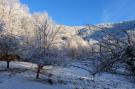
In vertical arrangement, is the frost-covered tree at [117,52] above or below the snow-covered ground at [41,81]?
above

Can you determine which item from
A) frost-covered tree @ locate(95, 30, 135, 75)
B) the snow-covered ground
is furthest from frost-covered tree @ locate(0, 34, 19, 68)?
frost-covered tree @ locate(95, 30, 135, 75)

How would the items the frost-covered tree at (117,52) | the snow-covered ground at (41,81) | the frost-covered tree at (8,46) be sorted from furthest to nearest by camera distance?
the frost-covered tree at (8,46) → the snow-covered ground at (41,81) → the frost-covered tree at (117,52)

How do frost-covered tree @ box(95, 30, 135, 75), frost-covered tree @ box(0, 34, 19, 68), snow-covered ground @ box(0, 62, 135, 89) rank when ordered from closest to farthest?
frost-covered tree @ box(95, 30, 135, 75) < snow-covered ground @ box(0, 62, 135, 89) < frost-covered tree @ box(0, 34, 19, 68)

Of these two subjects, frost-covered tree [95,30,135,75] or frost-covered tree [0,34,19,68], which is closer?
frost-covered tree [95,30,135,75]

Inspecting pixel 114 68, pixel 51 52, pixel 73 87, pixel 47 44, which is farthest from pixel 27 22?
pixel 114 68

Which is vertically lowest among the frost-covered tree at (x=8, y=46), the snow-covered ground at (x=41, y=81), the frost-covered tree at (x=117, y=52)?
the snow-covered ground at (x=41, y=81)

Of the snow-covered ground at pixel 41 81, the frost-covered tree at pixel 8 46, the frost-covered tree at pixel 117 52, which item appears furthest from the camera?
the frost-covered tree at pixel 8 46

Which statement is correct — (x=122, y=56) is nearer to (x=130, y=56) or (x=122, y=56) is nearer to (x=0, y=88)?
(x=130, y=56)

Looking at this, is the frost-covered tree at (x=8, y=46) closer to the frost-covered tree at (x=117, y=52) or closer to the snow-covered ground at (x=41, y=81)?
the snow-covered ground at (x=41, y=81)

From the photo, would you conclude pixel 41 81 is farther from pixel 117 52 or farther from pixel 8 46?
pixel 117 52

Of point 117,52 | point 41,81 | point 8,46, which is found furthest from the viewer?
point 8,46

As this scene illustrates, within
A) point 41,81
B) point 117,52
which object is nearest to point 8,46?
point 41,81

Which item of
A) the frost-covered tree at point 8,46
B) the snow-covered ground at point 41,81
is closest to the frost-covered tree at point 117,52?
the snow-covered ground at point 41,81

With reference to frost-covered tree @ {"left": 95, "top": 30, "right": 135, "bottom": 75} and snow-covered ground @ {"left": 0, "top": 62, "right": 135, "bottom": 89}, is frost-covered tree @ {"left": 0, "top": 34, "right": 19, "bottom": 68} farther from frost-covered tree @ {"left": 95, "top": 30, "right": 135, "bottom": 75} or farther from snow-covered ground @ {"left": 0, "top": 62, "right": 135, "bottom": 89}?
frost-covered tree @ {"left": 95, "top": 30, "right": 135, "bottom": 75}
